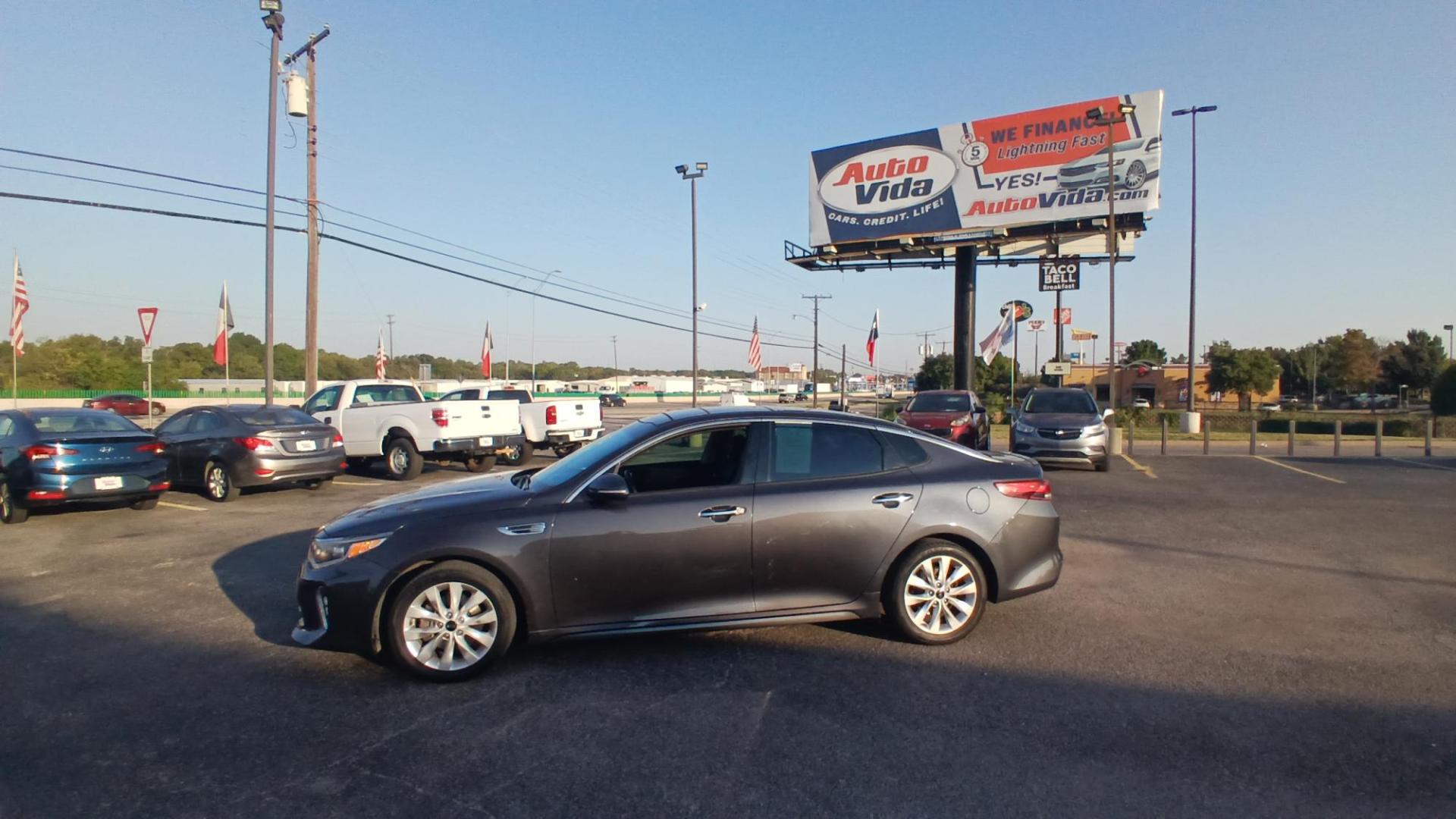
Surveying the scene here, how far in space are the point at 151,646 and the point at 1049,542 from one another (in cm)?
593

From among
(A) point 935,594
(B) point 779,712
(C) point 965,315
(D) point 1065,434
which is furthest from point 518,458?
(C) point 965,315

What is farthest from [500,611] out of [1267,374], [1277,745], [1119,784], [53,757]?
Answer: [1267,374]

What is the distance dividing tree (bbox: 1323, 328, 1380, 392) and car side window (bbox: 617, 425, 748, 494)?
85535 mm

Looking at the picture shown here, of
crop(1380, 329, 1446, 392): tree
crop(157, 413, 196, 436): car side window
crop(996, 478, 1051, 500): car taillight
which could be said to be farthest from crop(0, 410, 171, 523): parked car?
crop(1380, 329, 1446, 392): tree

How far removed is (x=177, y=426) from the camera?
1295 centimetres

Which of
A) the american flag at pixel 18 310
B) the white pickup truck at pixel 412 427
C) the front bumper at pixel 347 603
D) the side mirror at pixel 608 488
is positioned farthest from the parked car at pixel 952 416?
the american flag at pixel 18 310

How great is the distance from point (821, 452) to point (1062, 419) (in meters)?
12.0

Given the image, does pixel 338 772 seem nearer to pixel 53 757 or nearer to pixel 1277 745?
pixel 53 757

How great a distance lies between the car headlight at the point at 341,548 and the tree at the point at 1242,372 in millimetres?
75917

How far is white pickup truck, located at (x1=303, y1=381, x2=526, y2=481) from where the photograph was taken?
14844mm

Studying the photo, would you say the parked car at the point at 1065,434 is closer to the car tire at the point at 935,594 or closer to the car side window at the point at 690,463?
the car tire at the point at 935,594

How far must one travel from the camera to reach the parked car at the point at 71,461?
1010 cm

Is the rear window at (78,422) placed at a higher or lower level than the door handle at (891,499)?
higher

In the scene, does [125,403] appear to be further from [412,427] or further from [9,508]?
[9,508]
